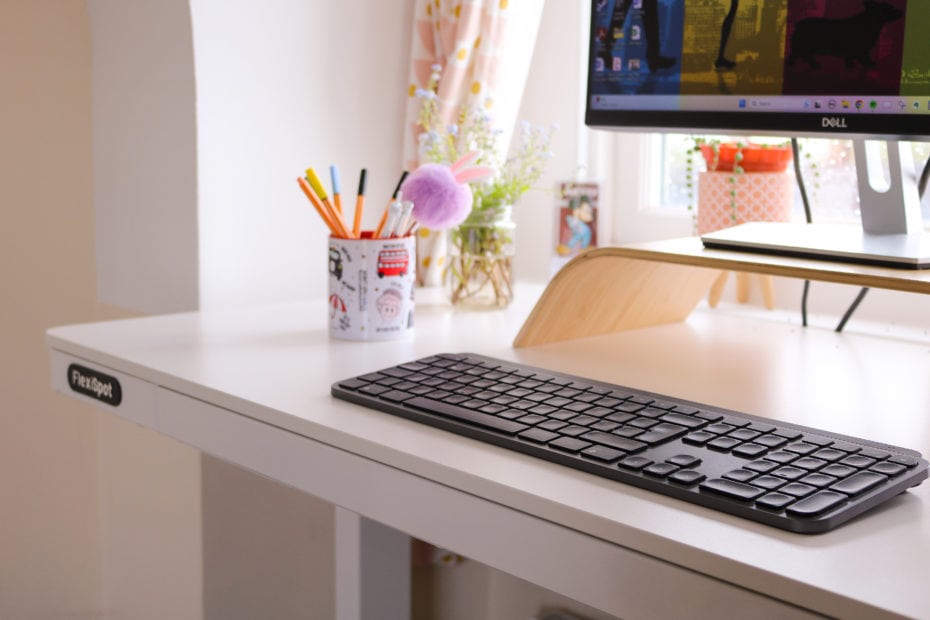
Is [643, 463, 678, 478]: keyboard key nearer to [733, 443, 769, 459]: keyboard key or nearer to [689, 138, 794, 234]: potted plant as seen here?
[733, 443, 769, 459]: keyboard key

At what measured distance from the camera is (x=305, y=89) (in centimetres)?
161

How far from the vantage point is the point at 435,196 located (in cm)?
130

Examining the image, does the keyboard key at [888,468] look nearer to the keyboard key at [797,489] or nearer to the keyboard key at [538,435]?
the keyboard key at [797,489]

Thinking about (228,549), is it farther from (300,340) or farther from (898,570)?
(898,570)

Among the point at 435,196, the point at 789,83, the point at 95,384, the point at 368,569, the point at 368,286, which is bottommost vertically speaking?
the point at 368,569

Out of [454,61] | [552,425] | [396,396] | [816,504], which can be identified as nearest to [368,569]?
[396,396]

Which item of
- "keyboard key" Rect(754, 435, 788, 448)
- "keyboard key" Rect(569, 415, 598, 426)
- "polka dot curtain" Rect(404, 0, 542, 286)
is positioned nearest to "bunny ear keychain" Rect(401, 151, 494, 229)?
"polka dot curtain" Rect(404, 0, 542, 286)

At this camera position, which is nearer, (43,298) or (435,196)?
(435,196)

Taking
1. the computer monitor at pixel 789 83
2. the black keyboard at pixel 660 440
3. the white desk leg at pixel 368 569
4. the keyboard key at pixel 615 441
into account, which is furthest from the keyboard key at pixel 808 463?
the white desk leg at pixel 368 569

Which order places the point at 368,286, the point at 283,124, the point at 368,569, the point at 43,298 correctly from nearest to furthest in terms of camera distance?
1. the point at 368,569
2. the point at 368,286
3. the point at 283,124
4. the point at 43,298

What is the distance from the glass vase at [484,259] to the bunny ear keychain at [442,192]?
10 cm

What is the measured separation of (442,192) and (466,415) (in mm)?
487

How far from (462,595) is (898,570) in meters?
1.16

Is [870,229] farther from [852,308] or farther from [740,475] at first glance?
[740,475]
